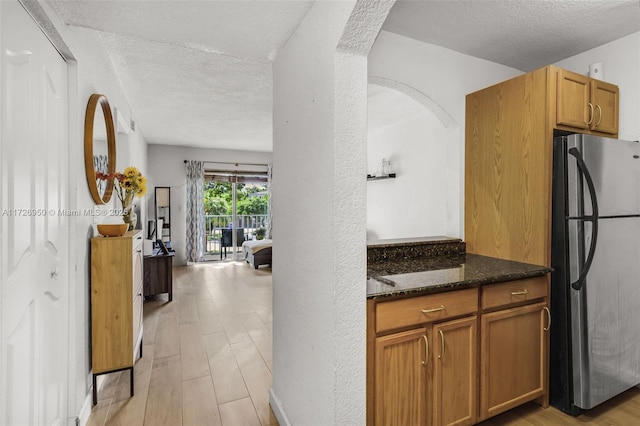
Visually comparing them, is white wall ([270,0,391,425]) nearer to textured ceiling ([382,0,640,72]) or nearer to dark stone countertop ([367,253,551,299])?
dark stone countertop ([367,253,551,299])

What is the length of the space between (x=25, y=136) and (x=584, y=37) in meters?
3.33

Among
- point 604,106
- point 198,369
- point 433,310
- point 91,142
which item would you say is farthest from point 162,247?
point 604,106

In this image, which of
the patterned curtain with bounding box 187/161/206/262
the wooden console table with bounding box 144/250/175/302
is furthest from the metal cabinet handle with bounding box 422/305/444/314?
the patterned curtain with bounding box 187/161/206/262

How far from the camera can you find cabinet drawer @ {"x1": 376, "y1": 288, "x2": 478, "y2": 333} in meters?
1.49

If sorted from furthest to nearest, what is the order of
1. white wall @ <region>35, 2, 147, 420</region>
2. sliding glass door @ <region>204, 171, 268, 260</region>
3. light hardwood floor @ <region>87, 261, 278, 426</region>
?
sliding glass door @ <region>204, 171, 268, 260</region>, light hardwood floor @ <region>87, 261, 278, 426</region>, white wall @ <region>35, 2, 147, 420</region>

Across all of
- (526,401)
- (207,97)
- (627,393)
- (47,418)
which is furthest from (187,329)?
(627,393)

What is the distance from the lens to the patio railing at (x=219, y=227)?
24.6 ft

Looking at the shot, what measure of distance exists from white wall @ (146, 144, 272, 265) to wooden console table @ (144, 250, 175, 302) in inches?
108

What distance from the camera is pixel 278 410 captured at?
1951 millimetres

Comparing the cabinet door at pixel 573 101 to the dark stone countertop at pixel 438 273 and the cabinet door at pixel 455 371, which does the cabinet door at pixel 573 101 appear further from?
the cabinet door at pixel 455 371

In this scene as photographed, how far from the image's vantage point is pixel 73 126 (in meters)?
1.78

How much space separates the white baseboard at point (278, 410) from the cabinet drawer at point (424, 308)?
86 centimetres

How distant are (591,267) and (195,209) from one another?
6705 mm

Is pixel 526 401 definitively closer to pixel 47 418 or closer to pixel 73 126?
pixel 47 418
